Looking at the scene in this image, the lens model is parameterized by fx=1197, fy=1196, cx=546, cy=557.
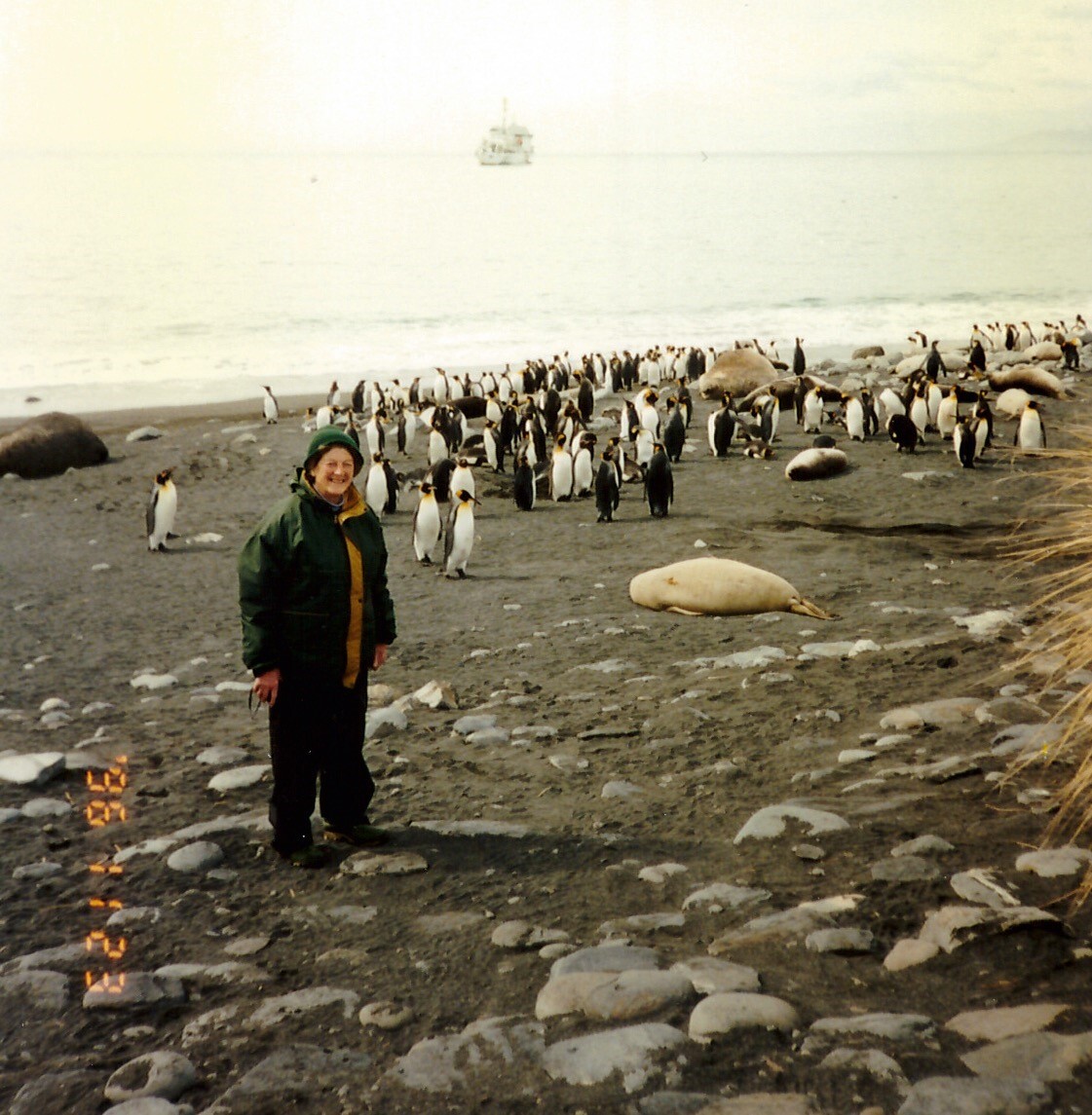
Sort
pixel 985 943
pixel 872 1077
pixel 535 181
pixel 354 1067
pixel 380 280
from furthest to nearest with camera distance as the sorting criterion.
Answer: pixel 535 181
pixel 380 280
pixel 985 943
pixel 354 1067
pixel 872 1077

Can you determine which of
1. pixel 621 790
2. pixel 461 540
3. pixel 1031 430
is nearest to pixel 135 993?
pixel 621 790

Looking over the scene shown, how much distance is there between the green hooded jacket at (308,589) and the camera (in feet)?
11.9

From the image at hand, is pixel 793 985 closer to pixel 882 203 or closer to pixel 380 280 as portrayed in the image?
pixel 380 280

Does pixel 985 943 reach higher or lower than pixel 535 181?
lower

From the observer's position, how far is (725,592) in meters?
6.90

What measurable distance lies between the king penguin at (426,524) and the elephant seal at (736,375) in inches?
385

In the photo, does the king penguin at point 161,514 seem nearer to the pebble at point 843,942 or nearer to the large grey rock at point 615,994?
the large grey rock at point 615,994

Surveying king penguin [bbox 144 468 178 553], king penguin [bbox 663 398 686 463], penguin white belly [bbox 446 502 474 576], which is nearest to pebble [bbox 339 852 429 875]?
penguin white belly [bbox 446 502 474 576]

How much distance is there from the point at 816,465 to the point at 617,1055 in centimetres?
971

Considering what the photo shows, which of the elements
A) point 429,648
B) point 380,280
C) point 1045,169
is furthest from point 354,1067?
point 1045,169

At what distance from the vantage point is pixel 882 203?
108875mm

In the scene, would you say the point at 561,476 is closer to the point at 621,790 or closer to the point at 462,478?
the point at 462,478

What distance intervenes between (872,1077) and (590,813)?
188 cm

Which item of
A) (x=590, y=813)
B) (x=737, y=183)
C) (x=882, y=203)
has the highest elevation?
(x=737, y=183)
